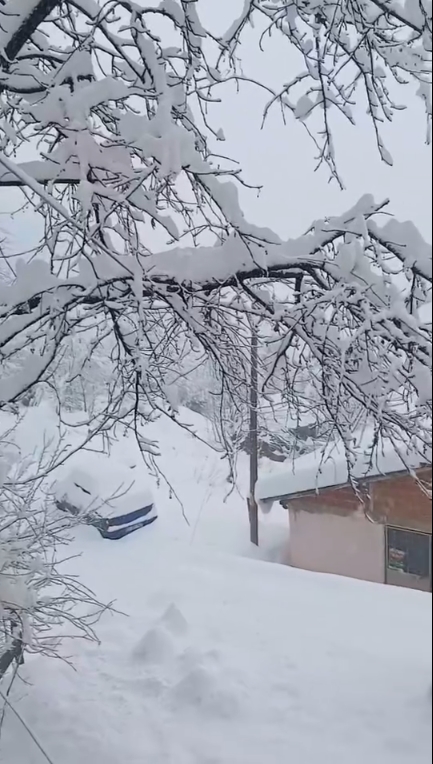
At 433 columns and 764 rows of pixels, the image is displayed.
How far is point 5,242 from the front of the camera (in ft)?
3.91

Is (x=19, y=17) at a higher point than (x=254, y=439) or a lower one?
higher

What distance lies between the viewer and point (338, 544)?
91 centimetres

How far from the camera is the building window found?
632mm

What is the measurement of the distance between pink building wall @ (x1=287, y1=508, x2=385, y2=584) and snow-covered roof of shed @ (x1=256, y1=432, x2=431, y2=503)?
46mm

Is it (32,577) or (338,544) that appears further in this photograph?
(32,577)

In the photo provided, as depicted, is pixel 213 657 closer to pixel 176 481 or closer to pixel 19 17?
pixel 176 481

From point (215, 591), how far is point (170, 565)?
0.37 ft

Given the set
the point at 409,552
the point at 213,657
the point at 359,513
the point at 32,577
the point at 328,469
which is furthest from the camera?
the point at 32,577

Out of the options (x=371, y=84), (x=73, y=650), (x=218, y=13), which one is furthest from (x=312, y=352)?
(x=73, y=650)

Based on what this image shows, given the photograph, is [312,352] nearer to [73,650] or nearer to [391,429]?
[391,429]

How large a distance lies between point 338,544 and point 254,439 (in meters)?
0.31

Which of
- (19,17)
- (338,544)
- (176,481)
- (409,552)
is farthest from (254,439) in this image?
(19,17)

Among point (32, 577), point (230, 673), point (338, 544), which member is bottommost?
point (230, 673)

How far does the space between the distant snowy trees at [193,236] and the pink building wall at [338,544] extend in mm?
131
